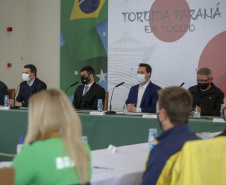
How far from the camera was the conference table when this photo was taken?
390 centimetres

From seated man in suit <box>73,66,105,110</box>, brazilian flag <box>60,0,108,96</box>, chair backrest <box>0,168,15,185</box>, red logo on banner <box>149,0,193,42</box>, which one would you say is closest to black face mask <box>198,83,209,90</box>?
seated man in suit <box>73,66,105,110</box>

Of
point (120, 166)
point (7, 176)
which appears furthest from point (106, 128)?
point (7, 176)

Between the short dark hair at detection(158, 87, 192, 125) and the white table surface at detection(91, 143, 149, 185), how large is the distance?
40cm

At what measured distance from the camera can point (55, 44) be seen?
7523 mm

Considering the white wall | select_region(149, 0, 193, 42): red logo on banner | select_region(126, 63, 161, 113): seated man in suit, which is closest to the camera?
select_region(126, 63, 161, 113): seated man in suit

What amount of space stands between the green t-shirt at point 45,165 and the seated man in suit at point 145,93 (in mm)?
3498

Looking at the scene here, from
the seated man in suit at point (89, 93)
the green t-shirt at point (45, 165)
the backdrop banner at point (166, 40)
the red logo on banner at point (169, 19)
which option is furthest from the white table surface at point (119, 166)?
the red logo on banner at point (169, 19)

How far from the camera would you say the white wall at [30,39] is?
295 inches

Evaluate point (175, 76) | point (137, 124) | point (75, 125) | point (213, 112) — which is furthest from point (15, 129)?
point (75, 125)

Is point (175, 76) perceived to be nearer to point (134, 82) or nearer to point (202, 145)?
point (134, 82)

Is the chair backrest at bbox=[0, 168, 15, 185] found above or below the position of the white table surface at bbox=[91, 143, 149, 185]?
above

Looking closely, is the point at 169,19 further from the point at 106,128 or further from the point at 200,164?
the point at 200,164

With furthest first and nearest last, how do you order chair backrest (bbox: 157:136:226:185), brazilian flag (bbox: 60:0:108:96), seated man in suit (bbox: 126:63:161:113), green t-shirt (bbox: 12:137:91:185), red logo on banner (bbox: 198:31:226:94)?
brazilian flag (bbox: 60:0:108:96), red logo on banner (bbox: 198:31:226:94), seated man in suit (bbox: 126:63:161:113), chair backrest (bbox: 157:136:226:185), green t-shirt (bbox: 12:137:91:185)

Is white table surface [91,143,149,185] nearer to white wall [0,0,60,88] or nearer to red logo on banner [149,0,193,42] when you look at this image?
red logo on banner [149,0,193,42]
